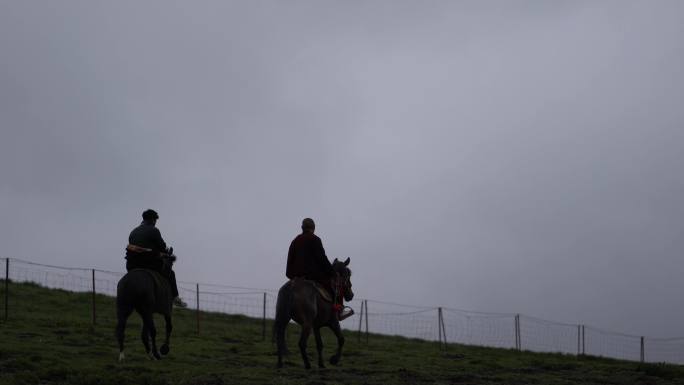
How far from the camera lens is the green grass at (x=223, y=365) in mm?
12336

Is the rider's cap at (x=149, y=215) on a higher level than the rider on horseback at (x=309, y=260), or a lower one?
higher

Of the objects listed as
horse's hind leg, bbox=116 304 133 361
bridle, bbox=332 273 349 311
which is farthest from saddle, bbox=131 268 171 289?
bridle, bbox=332 273 349 311

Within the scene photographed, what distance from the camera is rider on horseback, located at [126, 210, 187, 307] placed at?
15.0 metres

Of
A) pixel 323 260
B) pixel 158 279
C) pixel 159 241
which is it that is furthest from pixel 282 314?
pixel 159 241

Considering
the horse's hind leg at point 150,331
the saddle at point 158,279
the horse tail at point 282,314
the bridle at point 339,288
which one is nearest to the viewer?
the horse tail at point 282,314

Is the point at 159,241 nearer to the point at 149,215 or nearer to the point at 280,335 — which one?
the point at 149,215

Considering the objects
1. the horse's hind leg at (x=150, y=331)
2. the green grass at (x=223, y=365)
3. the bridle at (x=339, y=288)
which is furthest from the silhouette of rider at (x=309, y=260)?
the horse's hind leg at (x=150, y=331)

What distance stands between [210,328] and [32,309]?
622 centimetres

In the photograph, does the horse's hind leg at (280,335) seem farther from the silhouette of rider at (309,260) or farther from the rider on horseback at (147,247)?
the rider on horseback at (147,247)

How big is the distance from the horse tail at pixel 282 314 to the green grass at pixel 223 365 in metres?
0.58

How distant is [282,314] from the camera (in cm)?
1465

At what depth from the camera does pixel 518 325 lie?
30.4 metres

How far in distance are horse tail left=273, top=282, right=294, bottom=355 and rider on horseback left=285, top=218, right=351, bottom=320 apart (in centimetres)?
62

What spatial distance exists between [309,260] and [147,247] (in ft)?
10.5
